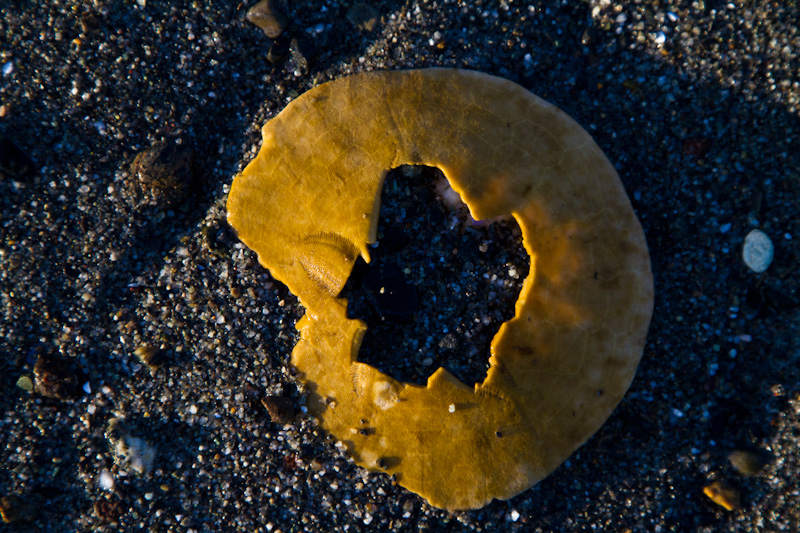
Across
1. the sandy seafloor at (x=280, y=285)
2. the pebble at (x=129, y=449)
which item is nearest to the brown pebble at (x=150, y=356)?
the sandy seafloor at (x=280, y=285)

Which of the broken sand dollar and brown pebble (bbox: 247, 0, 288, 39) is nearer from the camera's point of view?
the broken sand dollar

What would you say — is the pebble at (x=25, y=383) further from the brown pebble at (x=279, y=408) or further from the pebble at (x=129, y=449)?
the brown pebble at (x=279, y=408)

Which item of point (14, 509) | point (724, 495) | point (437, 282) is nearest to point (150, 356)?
point (14, 509)

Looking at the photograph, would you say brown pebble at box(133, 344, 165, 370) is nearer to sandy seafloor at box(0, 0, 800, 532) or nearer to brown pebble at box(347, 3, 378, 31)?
sandy seafloor at box(0, 0, 800, 532)

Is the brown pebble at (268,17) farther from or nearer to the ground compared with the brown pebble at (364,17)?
nearer to the ground

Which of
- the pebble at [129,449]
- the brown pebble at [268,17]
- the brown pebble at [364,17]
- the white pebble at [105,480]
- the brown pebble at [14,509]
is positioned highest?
the brown pebble at [364,17]

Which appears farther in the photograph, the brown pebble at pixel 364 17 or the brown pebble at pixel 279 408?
the brown pebble at pixel 364 17

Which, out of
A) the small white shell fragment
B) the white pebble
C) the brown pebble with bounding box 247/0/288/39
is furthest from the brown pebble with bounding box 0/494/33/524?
the small white shell fragment
